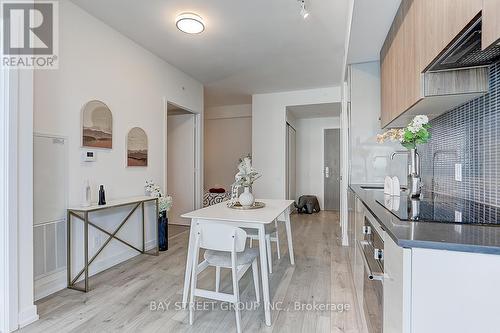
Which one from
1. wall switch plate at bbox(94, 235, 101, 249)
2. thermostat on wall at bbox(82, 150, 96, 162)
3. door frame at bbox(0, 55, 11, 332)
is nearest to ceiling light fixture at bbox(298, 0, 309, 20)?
door frame at bbox(0, 55, 11, 332)

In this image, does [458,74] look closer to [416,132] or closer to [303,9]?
[416,132]

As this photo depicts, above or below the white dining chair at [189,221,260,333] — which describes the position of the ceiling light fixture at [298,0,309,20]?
above

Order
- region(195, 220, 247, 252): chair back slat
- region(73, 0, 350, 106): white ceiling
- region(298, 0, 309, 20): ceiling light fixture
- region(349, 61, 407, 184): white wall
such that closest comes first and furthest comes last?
region(195, 220, 247, 252): chair back slat < region(298, 0, 309, 20): ceiling light fixture < region(73, 0, 350, 106): white ceiling < region(349, 61, 407, 184): white wall

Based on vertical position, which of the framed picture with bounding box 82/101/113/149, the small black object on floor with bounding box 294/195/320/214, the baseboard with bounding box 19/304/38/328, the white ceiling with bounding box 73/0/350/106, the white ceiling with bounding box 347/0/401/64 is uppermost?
the white ceiling with bounding box 73/0/350/106

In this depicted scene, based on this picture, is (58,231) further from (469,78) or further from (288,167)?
(288,167)

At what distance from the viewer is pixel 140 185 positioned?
355 centimetres

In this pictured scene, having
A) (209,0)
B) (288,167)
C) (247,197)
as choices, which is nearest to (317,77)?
(288,167)

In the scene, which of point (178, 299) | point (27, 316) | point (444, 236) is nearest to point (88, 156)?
point (27, 316)

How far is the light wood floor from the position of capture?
192cm

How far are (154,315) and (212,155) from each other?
18.6 ft

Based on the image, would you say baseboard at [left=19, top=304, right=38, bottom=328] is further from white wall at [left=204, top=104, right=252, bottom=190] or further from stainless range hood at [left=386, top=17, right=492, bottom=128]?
white wall at [left=204, top=104, right=252, bottom=190]

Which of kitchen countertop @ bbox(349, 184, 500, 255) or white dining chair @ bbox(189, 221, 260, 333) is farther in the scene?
white dining chair @ bbox(189, 221, 260, 333)
